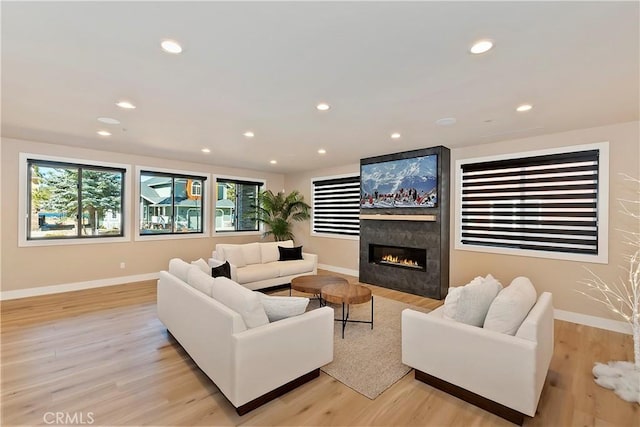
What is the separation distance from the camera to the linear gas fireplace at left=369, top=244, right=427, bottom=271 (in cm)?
529

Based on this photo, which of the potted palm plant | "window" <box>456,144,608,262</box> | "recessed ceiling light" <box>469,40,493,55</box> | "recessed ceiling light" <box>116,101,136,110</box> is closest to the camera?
"recessed ceiling light" <box>469,40,493,55</box>

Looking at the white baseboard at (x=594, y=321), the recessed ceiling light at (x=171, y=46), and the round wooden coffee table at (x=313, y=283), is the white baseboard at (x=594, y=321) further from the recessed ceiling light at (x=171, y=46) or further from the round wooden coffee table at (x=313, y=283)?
the recessed ceiling light at (x=171, y=46)

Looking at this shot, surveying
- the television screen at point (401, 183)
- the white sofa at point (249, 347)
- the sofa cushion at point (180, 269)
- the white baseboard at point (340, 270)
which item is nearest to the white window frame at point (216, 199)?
the white baseboard at point (340, 270)

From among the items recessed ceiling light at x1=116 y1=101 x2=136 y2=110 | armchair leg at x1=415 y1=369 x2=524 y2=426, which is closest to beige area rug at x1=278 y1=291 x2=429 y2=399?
armchair leg at x1=415 y1=369 x2=524 y2=426

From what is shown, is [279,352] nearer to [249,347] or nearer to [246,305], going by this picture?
[249,347]

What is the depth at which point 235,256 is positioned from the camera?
17.1 feet

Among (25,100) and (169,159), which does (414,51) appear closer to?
(25,100)

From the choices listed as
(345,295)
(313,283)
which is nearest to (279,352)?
(345,295)

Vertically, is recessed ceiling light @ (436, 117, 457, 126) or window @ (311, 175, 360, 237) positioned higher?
recessed ceiling light @ (436, 117, 457, 126)

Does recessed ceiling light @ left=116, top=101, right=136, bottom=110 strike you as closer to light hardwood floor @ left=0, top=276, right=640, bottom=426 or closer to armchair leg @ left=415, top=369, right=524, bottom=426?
light hardwood floor @ left=0, top=276, right=640, bottom=426

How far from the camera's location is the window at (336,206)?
664 centimetres

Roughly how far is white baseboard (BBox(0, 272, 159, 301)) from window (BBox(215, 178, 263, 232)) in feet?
6.34

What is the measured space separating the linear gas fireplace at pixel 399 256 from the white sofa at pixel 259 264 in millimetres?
1283

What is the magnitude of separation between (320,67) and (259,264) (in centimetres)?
399
